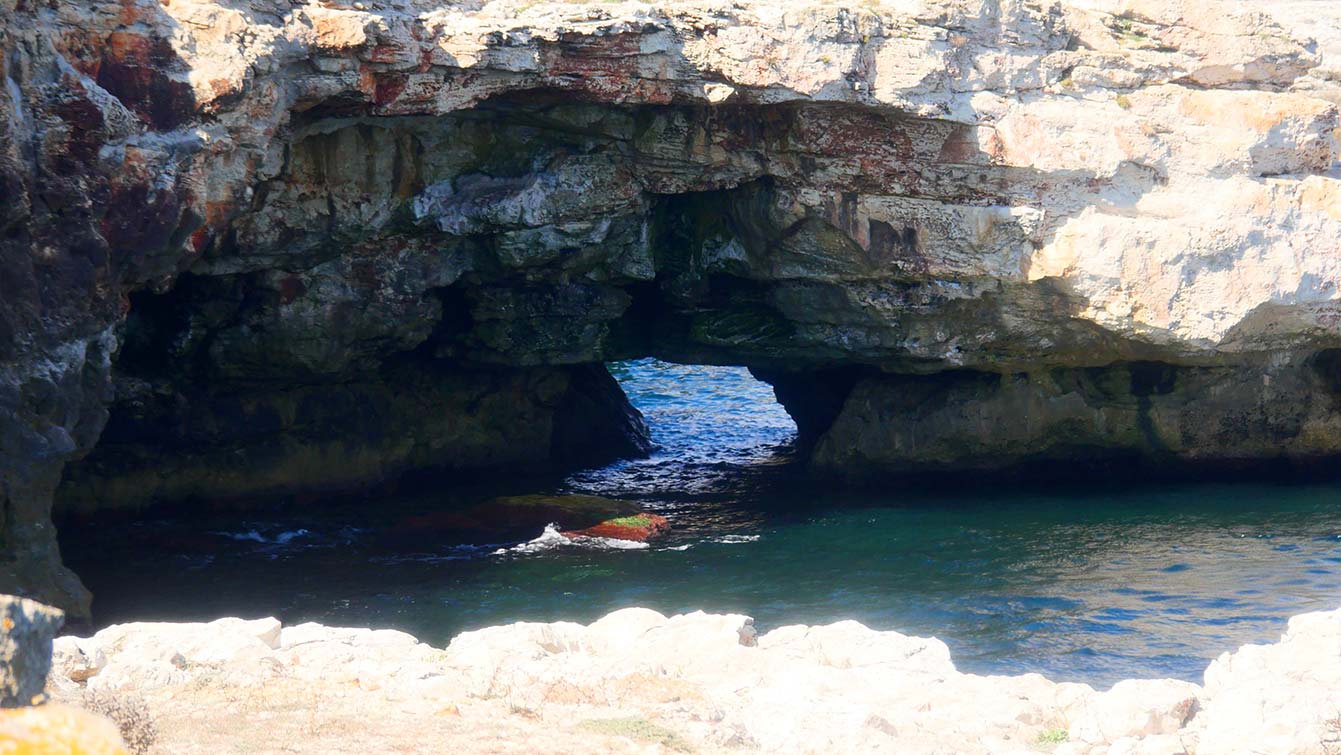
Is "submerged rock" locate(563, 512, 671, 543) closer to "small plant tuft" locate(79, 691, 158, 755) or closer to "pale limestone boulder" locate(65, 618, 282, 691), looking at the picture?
"pale limestone boulder" locate(65, 618, 282, 691)

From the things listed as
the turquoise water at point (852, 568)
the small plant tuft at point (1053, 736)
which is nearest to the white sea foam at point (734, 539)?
the turquoise water at point (852, 568)

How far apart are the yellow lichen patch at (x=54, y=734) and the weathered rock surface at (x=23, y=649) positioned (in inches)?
24.4

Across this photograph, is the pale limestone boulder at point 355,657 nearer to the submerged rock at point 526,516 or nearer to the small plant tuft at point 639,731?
the small plant tuft at point 639,731

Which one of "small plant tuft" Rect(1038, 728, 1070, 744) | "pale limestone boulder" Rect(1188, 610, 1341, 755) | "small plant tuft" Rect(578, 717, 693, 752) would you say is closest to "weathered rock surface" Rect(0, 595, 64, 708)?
"small plant tuft" Rect(578, 717, 693, 752)

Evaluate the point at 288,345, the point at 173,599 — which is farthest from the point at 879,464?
the point at 173,599

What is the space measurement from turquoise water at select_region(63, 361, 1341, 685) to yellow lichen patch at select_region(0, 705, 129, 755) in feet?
37.7

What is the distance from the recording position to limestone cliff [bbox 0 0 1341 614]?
15.5 m

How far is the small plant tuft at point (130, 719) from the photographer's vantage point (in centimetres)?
802

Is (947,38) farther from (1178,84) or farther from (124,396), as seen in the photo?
(124,396)

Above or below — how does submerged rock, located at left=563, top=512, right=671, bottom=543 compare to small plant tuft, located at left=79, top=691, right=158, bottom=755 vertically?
below

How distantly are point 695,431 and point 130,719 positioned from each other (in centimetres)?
2610

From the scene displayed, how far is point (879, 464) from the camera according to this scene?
25562mm

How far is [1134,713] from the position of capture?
952cm

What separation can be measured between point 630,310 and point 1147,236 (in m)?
11.0
